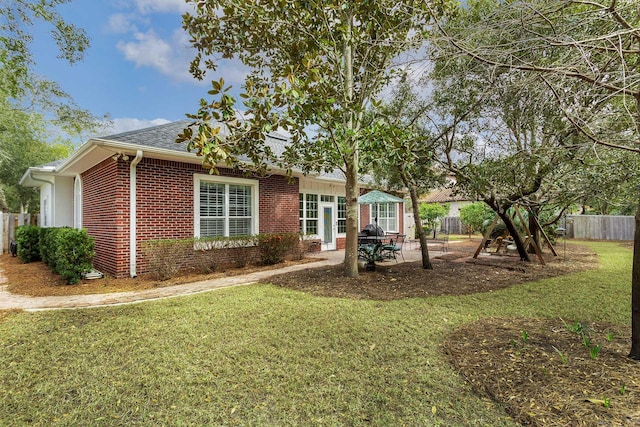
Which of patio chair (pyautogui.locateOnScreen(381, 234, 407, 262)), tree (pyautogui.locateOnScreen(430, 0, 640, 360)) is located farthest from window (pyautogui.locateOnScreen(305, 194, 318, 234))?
tree (pyautogui.locateOnScreen(430, 0, 640, 360))

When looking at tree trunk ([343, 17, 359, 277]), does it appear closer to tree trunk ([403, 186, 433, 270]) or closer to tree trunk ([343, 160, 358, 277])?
tree trunk ([343, 160, 358, 277])

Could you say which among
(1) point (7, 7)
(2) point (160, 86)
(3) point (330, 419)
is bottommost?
(3) point (330, 419)

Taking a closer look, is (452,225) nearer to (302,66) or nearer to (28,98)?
(302,66)

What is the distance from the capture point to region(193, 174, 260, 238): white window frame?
8.77 metres

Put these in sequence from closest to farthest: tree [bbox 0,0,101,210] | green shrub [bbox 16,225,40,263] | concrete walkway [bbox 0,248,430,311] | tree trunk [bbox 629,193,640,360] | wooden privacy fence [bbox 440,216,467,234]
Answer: tree trunk [bbox 629,193,640,360] → concrete walkway [bbox 0,248,430,311] → tree [bbox 0,0,101,210] → green shrub [bbox 16,225,40,263] → wooden privacy fence [bbox 440,216,467,234]

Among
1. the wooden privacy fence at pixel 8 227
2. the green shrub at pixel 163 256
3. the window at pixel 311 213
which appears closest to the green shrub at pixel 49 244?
the green shrub at pixel 163 256

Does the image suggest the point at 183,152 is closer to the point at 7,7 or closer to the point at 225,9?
the point at 225,9

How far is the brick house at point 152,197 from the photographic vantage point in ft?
25.1

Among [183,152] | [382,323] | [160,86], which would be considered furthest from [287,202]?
[160,86]

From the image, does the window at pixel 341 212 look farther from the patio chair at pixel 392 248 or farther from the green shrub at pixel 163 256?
the green shrub at pixel 163 256

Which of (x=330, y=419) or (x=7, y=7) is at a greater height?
(x=7, y=7)

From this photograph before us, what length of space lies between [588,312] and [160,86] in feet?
78.3

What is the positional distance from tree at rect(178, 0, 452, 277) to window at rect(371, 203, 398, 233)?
370 inches

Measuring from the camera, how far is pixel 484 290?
22.0ft
